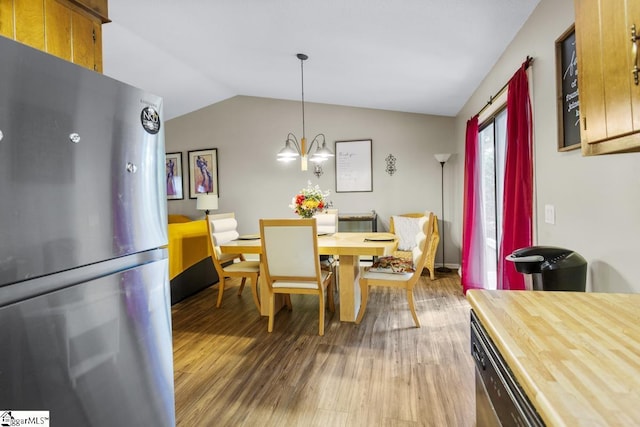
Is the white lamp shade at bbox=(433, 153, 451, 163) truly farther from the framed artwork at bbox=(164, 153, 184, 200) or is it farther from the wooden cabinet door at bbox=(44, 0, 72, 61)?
the framed artwork at bbox=(164, 153, 184, 200)

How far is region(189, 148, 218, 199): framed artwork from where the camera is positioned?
6121 millimetres

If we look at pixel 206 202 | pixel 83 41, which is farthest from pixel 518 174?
pixel 206 202

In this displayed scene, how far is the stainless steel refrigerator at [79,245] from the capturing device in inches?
30.0

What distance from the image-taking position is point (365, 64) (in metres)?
3.50

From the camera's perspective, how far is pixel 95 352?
96 centimetres

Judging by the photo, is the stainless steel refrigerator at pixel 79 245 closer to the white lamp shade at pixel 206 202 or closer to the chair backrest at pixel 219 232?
the chair backrest at pixel 219 232

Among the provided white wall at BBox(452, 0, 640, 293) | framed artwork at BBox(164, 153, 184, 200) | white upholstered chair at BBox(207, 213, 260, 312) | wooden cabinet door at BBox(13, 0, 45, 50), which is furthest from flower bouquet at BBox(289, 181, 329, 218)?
framed artwork at BBox(164, 153, 184, 200)

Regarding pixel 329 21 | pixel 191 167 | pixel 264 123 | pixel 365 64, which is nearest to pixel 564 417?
pixel 329 21

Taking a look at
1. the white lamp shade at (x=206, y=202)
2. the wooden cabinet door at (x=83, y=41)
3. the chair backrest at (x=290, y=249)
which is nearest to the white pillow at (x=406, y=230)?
the chair backrest at (x=290, y=249)

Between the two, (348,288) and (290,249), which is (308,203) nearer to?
(290,249)

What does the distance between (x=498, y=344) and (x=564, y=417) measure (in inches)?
11.2

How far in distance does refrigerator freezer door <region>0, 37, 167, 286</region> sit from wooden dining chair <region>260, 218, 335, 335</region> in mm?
1595

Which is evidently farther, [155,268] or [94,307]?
[155,268]

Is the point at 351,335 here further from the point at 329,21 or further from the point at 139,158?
the point at 329,21
